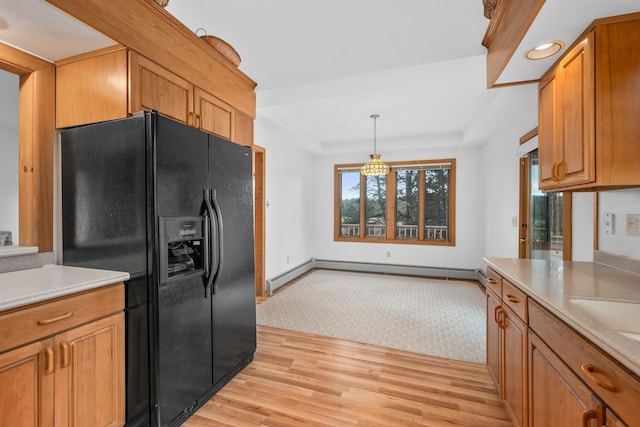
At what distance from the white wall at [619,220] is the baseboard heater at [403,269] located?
354 centimetres

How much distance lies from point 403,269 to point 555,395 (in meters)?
4.47

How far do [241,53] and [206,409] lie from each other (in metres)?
2.67

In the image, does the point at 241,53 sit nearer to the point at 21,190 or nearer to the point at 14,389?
the point at 21,190

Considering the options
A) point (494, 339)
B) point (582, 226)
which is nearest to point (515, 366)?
point (494, 339)

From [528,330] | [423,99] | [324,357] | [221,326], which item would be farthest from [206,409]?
[423,99]

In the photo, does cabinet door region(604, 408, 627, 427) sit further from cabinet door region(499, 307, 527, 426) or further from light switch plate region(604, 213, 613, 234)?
light switch plate region(604, 213, 613, 234)

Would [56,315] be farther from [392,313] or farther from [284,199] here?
[284,199]

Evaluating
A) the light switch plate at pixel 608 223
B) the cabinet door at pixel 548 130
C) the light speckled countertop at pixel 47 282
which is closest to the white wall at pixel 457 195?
the cabinet door at pixel 548 130

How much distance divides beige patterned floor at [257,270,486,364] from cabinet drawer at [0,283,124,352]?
193 cm

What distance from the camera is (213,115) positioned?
222 centimetres

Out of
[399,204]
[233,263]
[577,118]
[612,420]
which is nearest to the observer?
[612,420]

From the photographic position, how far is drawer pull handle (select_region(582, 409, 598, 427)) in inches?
33.7

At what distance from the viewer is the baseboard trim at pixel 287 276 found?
419cm

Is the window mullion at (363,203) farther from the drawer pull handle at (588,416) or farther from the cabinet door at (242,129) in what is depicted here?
the drawer pull handle at (588,416)
